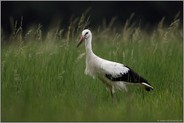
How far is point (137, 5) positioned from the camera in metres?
27.8

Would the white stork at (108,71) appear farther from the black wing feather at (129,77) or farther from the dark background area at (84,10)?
the dark background area at (84,10)

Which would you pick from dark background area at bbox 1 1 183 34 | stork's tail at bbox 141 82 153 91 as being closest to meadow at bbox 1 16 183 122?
stork's tail at bbox 141 82 153 91

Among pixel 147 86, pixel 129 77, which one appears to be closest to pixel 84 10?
pixel 129 77

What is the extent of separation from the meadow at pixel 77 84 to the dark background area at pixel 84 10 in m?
15.2

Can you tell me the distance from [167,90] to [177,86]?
150 millimetres

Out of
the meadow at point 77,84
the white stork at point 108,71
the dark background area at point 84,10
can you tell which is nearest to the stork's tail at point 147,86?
the meadow at point 77,84

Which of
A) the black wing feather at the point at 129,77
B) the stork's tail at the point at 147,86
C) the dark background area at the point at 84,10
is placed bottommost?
the stork's tail at the point at 147,86

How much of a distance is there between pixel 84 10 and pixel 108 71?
690 inches

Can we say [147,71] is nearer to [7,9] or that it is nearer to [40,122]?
[40,122]

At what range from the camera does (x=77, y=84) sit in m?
8.10

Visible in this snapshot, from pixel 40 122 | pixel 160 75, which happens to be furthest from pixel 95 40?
pixel 40 122

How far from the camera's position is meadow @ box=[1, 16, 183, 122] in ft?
21.9

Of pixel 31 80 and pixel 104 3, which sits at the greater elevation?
pixel 104 3

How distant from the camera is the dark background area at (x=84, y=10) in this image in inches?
995
